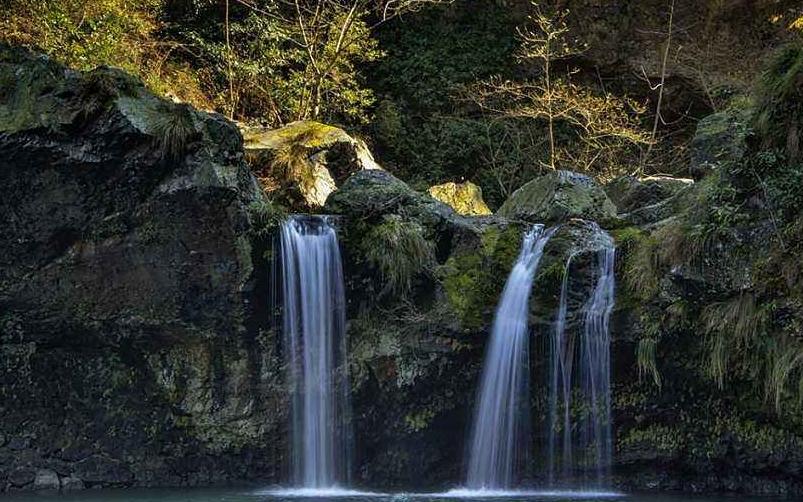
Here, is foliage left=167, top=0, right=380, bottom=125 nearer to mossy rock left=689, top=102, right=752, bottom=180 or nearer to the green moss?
the green moss

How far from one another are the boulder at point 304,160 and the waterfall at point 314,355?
2.56 meters

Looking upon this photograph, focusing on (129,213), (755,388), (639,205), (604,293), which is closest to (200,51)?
(129,213)

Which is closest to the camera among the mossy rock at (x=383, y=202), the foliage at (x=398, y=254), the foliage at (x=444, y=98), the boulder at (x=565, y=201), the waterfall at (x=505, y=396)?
the waterfall at (x=505, y=396)

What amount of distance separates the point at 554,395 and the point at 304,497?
285 cm

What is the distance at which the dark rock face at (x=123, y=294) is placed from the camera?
8.64 metres

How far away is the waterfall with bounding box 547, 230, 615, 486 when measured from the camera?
875 cm

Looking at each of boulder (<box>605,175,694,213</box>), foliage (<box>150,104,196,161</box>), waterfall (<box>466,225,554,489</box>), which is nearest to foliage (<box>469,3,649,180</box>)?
boulder (<box>605,175,694,213</box>)

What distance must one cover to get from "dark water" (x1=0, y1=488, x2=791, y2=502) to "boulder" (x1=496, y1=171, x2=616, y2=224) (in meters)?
3.13

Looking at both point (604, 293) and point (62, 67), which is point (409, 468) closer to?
point (604, 293)

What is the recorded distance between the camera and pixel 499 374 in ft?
29.2

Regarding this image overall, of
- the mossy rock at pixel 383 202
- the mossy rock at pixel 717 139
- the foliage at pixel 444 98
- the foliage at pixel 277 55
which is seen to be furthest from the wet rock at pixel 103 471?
the foliage at pixel 444 98

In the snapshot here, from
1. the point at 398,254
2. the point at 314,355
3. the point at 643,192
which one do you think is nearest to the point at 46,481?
the point at 314,355

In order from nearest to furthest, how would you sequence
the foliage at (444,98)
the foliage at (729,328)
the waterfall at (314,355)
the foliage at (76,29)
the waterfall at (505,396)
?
the foliage at (729,328) → the waterfall at (505,396) → the waterfall at (314,355) → the foliage at (76,29) → the foliage at (444,98)

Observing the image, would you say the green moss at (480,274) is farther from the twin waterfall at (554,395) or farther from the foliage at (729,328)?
the foliage at (729,328)
